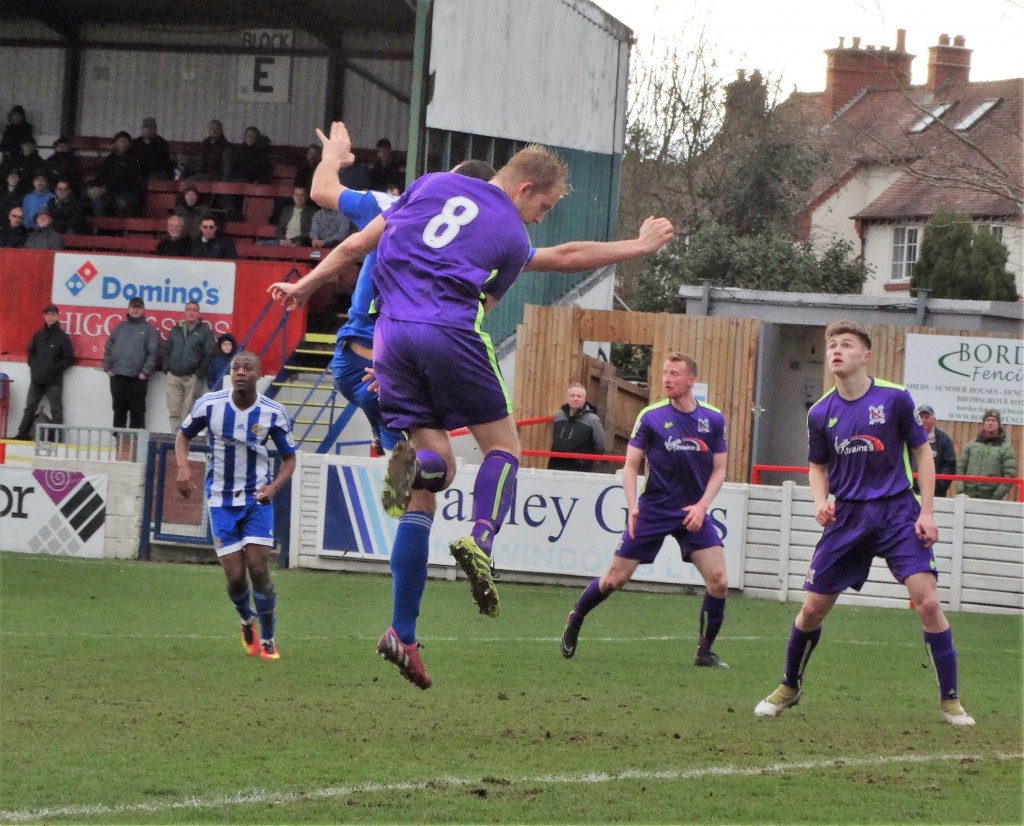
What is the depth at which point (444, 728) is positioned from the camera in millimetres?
8305

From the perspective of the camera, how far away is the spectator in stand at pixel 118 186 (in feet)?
85.4

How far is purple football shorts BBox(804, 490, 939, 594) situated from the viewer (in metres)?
8.55

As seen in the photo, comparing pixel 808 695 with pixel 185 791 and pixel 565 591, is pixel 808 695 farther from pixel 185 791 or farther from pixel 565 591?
pixel 565 591

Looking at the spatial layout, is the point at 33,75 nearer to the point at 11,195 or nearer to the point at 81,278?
the point at 11,195

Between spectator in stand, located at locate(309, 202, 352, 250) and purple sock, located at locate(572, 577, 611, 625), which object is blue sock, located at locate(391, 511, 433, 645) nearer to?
purple sock, located at locate(572, 577, 611, 625)

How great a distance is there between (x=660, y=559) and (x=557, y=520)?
3.84 ft

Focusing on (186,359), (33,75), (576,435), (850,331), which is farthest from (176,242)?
(850,331)

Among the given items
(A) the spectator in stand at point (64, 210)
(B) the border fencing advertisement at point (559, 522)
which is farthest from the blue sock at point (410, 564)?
(A) the spectator in stand at point (64, 210)

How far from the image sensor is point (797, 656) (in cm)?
912

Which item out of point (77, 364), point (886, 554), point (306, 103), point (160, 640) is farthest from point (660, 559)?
point (306, 103)

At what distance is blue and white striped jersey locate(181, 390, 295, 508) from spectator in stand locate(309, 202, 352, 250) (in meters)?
12.2

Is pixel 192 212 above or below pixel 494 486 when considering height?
above

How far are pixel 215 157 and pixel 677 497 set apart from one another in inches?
672

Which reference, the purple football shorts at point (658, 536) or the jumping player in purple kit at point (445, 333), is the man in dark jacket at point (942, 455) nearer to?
the purple football shorts at point (658, 536)
